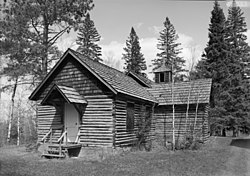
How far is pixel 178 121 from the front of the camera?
67.5 feet

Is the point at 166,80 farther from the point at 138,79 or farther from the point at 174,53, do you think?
the point at 174,53

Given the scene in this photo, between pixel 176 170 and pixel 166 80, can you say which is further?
pixel 166 80

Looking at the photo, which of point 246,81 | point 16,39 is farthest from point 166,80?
point 16,39

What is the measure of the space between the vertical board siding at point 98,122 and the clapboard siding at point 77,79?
1.49ft

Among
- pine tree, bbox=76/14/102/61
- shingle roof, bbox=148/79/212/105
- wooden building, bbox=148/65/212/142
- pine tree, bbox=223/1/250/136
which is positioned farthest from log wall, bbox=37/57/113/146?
pine tree, bbox=76/14/102/61

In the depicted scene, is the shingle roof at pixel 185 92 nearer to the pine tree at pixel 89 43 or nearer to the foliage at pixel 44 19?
the foliage at pixel 44 19

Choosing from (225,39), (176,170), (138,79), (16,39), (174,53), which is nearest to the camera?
(176,170)

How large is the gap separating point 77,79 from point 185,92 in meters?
9.85

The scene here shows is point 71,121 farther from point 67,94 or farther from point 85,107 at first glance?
point 67,94

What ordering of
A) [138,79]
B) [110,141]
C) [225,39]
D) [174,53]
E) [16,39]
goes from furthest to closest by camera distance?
[174,53] → [225,39] → [138,79] → [16,39] → [110,141]

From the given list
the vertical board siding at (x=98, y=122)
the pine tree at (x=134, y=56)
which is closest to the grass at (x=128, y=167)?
the vertical board siding at (x=98, y=122)

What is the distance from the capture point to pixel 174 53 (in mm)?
45562

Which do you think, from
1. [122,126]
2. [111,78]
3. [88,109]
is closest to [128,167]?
[122,126]

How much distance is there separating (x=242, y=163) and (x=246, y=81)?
2073 centimetres
